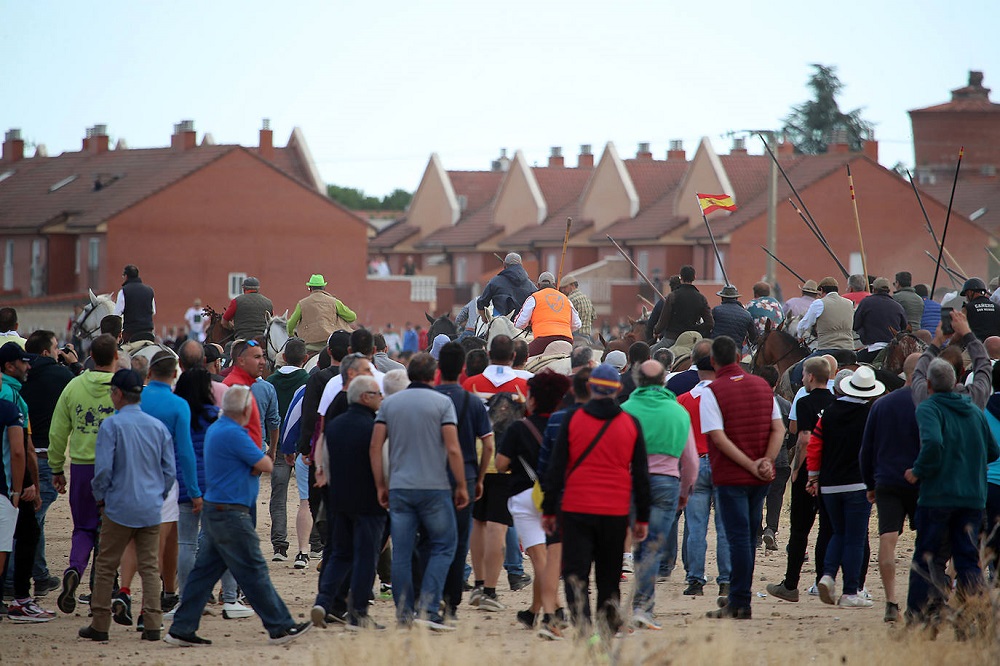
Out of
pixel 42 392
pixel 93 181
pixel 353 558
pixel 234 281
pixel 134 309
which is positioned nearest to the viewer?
pixel 353 558

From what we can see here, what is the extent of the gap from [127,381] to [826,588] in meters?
5.82

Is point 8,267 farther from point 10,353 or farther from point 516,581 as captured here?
point 516,581

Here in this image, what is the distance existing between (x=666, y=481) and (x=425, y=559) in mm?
1875

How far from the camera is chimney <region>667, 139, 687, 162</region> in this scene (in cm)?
7469

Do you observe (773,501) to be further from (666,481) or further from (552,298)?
(666,481)

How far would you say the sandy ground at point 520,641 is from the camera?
8328mm

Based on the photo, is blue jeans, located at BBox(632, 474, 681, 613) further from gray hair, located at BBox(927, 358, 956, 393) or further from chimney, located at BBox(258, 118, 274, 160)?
chimney, located at BBox(258, 118, 274, 160)

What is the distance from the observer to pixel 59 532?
16266 millimetres

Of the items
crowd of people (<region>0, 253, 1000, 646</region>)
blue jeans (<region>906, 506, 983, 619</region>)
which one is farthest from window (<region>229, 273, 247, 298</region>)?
blue jeans (<region>906, 506, 983, 619</region>)

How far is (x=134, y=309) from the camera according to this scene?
1917 centimetres

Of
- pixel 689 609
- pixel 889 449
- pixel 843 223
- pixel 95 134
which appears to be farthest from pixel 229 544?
pixel 95 134

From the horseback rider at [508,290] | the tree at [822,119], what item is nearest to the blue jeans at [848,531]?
the horseback rider at [508,290]

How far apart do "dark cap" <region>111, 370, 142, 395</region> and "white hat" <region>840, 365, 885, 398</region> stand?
18.3 ft

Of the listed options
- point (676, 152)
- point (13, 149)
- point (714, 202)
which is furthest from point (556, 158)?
point (714, 202)
